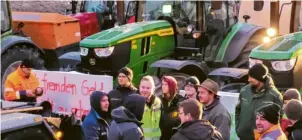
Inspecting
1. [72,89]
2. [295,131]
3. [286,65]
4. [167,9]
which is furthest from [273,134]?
[167,9]

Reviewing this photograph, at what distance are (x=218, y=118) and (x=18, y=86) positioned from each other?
3275mm

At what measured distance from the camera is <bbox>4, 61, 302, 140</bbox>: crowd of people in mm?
4684

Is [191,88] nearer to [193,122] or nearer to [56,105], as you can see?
[193,122]

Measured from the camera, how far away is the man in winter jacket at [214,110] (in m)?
5.59

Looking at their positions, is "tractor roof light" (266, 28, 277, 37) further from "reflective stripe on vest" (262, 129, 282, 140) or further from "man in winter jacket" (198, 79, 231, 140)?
"reflective stripe on vest" (262, 129, 282, 140)

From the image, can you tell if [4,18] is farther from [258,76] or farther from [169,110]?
[258,76]

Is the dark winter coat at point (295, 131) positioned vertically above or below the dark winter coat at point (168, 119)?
above

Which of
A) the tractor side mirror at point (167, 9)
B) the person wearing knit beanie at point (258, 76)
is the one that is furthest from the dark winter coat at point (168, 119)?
the tractor side mirror at point (167, 9)

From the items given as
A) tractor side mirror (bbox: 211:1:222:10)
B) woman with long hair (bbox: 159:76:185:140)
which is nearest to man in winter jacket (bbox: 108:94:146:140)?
woman with long hair (bbox: 159:76:185:140)

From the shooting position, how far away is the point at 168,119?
21.5 feet

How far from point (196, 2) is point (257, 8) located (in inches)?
41.0

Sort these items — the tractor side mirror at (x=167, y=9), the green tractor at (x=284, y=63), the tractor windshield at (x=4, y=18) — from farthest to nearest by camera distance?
the tractor side mirror at (x=167, y=9), the tractor windshield at (x=4, y=18), the green tractor at (x=284, y=63)

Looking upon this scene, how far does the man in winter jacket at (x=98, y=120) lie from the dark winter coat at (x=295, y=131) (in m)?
1.84

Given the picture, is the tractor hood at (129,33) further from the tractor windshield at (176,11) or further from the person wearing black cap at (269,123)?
the person wearing black cap at (269,123)
